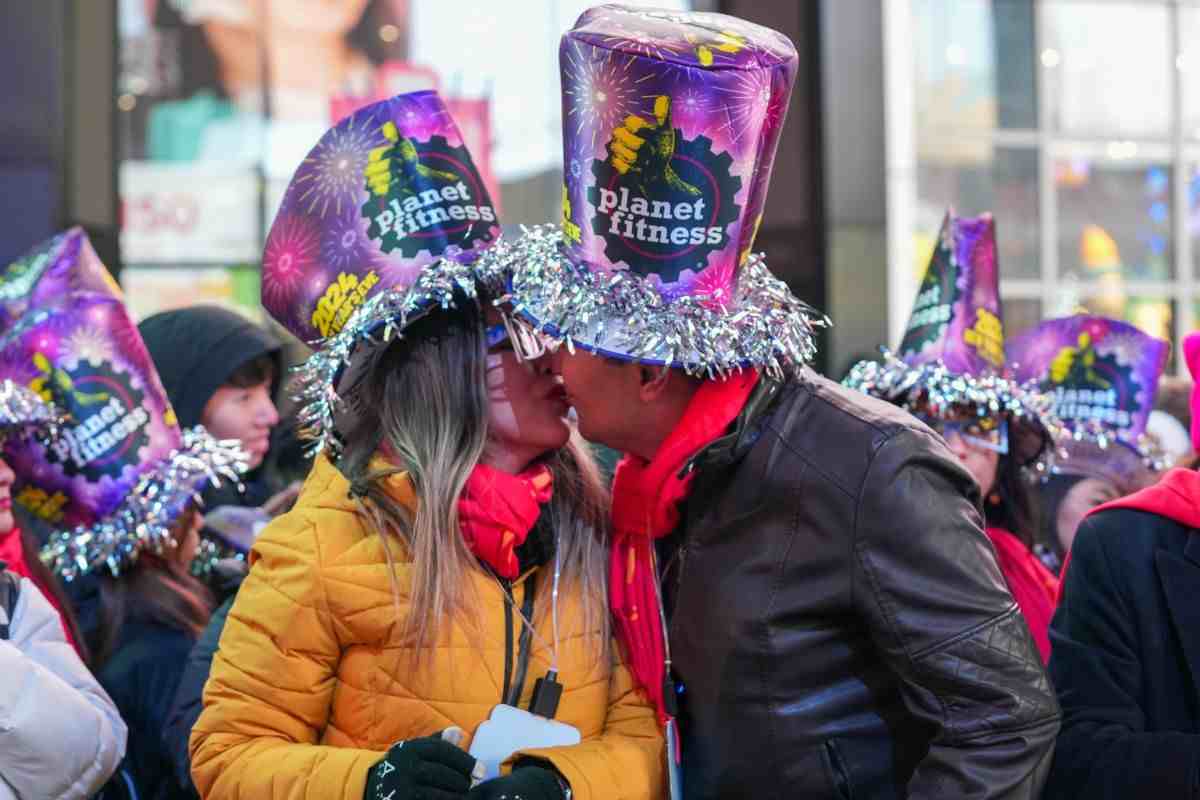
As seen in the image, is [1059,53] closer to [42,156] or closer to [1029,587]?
[42,156]

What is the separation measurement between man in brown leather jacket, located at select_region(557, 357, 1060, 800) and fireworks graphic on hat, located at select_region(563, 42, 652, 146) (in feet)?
1.37

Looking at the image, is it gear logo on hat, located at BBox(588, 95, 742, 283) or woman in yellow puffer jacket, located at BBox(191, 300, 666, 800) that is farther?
woman in yellow puffer jacket, located at BBox(191, 300, 666, 800)

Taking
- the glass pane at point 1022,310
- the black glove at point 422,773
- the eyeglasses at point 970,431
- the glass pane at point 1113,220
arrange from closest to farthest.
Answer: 1. the black glove at point 422,773
2. the eyeglasses at point 970,431
3. the glass pane at point 1022,310
4. the glass pane at point 1113,220

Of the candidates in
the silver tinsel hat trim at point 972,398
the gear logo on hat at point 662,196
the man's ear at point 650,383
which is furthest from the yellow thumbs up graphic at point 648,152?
the silver tinsel hat trim at point 972,398

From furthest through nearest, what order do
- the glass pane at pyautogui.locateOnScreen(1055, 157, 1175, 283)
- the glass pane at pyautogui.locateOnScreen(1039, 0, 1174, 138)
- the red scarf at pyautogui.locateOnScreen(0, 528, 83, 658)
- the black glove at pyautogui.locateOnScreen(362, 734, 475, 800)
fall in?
1. the glass pane at pyautogui.locateOnScreen(1055, 157, 1175, 283)
2. the glass pane at pyautogui.locateOnScreen(1039, 0, 1174, 138)
3. the red scarf at pyautogui.locateOnScreen(0, 528, 83, 658)
4. the black glove at pyautogui.locateOnScreen(362, 734, 475, 800)

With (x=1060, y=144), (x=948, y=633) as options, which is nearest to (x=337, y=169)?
(x=948, y=633)

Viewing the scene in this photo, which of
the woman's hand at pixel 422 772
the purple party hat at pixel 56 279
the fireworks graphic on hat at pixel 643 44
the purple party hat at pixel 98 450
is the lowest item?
the woman's hand at pixel 422 772

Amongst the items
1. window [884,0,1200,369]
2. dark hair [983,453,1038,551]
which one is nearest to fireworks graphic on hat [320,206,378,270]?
dark hair [983,453,1038,551]

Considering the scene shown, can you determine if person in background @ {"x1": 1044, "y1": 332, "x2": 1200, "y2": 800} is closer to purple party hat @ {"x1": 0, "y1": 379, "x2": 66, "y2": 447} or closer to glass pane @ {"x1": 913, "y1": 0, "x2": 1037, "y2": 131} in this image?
purple party hat @ {"x1": 0, "y1": 379, "x2": 66, "y2": 447}

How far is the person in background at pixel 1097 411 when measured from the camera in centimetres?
463

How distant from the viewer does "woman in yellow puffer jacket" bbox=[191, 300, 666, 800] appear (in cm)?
253

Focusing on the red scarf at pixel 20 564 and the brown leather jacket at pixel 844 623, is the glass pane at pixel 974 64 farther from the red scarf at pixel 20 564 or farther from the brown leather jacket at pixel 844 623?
the brown leather jacket at pixel 844 623

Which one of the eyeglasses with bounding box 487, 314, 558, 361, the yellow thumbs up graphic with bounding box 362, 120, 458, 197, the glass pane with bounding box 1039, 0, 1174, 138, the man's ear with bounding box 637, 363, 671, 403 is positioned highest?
the glass pane with bounding box 1039, 0, 1174, 138

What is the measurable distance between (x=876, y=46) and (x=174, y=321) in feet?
15.5
